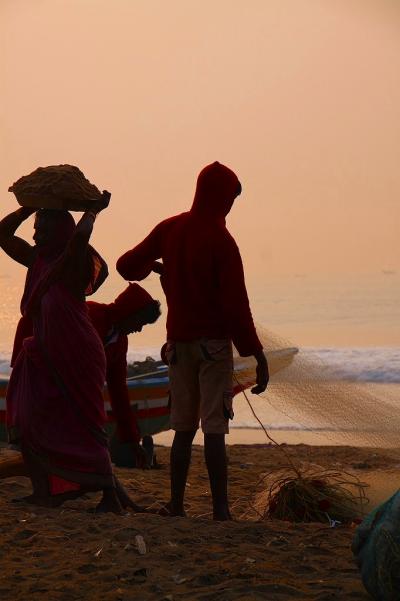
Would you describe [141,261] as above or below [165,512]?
above

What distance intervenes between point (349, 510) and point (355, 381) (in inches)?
45.0

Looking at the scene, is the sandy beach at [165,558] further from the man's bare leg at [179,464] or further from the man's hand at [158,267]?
the man's hand at [158,267]

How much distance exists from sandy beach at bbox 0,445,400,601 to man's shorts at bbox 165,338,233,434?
22.2 inches

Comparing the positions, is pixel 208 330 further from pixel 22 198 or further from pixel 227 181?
pixel 22 198

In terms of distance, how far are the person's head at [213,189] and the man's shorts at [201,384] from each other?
749 mm

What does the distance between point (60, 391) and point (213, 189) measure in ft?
4.71

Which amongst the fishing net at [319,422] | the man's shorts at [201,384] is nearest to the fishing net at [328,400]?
the fishing net at [319,422]

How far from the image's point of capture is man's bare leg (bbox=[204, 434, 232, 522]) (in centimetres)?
588

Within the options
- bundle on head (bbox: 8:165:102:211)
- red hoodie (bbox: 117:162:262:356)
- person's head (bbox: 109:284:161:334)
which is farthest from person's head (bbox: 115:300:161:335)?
bundle on head (bbox: 8:165:102:211)

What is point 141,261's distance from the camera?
6.17 m

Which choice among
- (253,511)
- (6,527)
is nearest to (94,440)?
(6,527)

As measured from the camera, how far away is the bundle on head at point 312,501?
6.42 meters

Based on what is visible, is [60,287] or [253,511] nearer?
[60,287]

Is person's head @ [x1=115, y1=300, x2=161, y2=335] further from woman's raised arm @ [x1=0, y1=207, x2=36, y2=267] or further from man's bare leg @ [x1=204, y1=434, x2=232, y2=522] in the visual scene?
man's bare leg @ [x1=204, y1=434, x2=232, y2=522]
